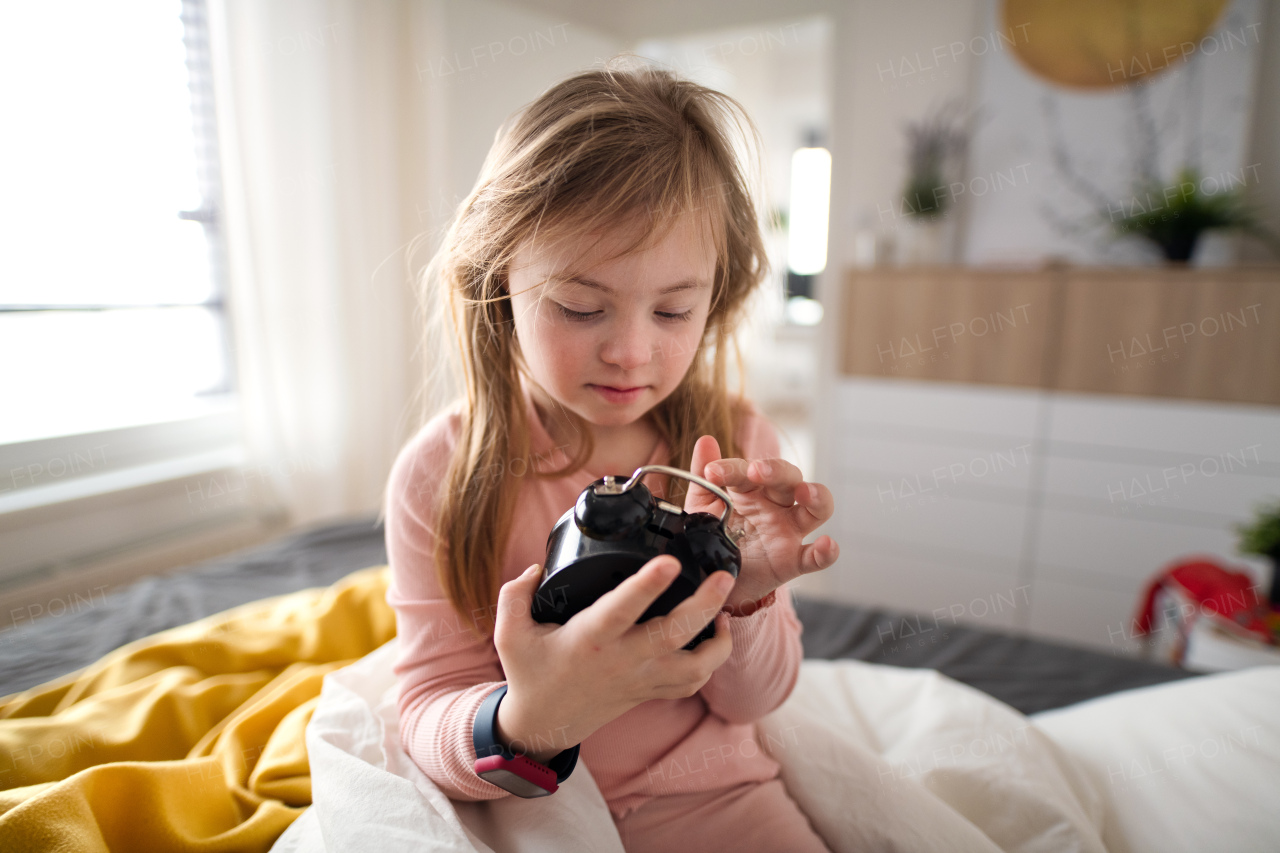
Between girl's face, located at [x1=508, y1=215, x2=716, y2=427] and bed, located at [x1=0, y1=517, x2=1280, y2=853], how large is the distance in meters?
0.38

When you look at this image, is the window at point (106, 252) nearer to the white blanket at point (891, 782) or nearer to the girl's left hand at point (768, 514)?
Result: the white blanket at point (891, 782)

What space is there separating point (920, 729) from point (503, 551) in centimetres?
59

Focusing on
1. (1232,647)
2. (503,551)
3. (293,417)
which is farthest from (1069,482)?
(293,417)

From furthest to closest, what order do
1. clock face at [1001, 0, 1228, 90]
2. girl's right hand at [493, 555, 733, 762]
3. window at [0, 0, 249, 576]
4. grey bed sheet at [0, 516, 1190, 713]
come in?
clock face at [1001, 0, 1228, 90], window at [0, 0, 249, 576], grey bed sheet at [0, 516, 1190, 713], girl's right hand at [493, 555, 733, 762]

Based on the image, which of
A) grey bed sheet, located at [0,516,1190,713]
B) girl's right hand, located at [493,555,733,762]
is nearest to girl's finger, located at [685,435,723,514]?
girl's right hand, located at [493,555,733,762]

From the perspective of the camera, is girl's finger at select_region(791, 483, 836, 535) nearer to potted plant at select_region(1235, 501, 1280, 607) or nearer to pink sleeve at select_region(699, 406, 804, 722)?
pink sleeve at select_region(699, 406, 804, 722)

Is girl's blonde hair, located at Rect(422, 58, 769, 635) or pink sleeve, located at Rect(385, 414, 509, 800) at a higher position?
girl's blonde hair, located at Rect(422, 58, 769, 635)

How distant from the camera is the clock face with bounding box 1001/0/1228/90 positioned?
7.29 feet

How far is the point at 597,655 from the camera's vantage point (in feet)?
1.64

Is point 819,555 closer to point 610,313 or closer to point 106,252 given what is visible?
point 610,313

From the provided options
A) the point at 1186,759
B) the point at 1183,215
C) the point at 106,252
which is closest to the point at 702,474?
the point at 1186,759

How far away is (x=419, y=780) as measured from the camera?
676 millimetres

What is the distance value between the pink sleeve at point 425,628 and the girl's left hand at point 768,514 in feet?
0.89

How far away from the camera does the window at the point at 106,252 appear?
174 centimetres
